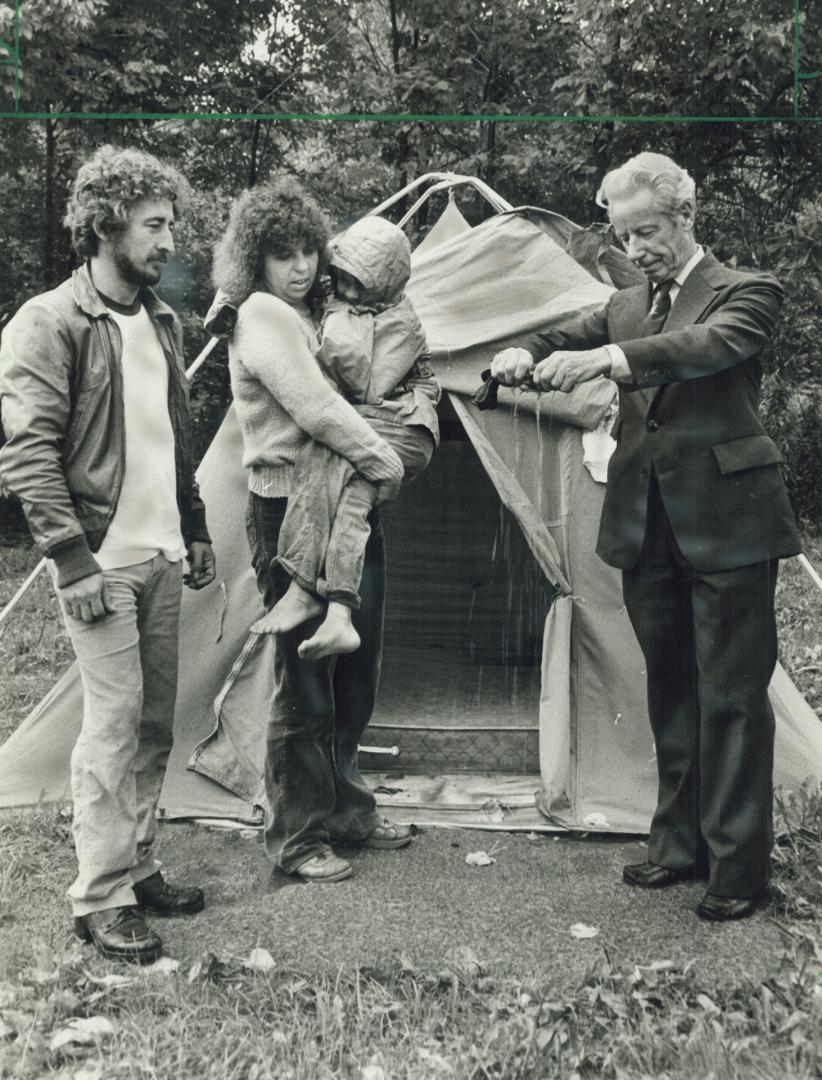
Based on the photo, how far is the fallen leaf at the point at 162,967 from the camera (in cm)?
272

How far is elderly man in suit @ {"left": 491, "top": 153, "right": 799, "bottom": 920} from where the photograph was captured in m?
2.92

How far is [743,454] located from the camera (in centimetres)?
293

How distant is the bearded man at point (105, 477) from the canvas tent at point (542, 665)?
109 cm

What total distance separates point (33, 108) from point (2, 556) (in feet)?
11.1

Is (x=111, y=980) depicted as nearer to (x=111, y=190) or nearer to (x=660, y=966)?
(x=660, y=966)

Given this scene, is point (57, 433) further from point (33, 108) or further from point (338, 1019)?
point (33, 108)

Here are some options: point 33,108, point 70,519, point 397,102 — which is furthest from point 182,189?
point 397,102

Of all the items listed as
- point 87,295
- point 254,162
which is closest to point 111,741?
point 87,295

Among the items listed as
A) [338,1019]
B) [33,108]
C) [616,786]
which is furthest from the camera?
[33,108]

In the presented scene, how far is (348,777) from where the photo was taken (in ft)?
11.5

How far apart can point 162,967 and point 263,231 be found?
1.88 metres

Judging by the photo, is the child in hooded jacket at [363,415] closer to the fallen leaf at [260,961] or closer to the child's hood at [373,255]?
the child's hood at [373,255]

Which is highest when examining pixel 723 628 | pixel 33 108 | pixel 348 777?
pixel 33 108

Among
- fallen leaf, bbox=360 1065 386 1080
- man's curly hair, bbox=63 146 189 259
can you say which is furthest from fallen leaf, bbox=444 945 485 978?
man's curly hair, bbox=63 146 189 259
